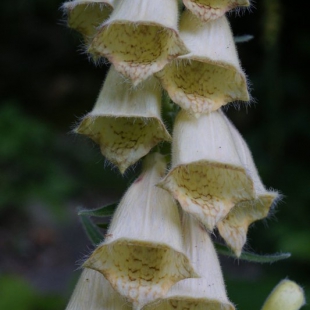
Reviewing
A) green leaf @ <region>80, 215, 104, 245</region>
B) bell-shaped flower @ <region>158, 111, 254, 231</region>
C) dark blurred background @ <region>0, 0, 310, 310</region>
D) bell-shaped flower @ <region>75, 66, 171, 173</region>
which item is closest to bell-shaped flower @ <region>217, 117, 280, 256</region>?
bell-shaped flower @ <region>158, 111, 254, 231</region>

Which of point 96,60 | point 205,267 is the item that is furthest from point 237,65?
point 205,267

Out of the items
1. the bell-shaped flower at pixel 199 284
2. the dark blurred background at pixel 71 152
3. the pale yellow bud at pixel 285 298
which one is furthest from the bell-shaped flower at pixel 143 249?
the dark blurred background at pixel 71 152

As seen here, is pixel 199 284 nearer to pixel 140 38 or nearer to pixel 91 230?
pixel 91 230

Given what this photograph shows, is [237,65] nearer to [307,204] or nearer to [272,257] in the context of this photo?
[272,257]

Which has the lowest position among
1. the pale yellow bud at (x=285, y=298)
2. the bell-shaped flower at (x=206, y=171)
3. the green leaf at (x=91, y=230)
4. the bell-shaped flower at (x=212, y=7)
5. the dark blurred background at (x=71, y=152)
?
the dark blurred background at (x=71, y=152)

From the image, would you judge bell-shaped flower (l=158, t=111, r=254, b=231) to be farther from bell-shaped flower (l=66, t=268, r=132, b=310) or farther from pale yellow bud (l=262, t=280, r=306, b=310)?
pale yellow bud (l=262, t=280, r=306, b=310)

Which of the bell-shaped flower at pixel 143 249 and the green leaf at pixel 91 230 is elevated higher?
the bell-shaped flower at pixel 143 249

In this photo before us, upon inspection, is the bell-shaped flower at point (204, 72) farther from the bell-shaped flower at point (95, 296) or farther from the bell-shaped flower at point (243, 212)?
the bell-shaped flower at point (95, 296)
